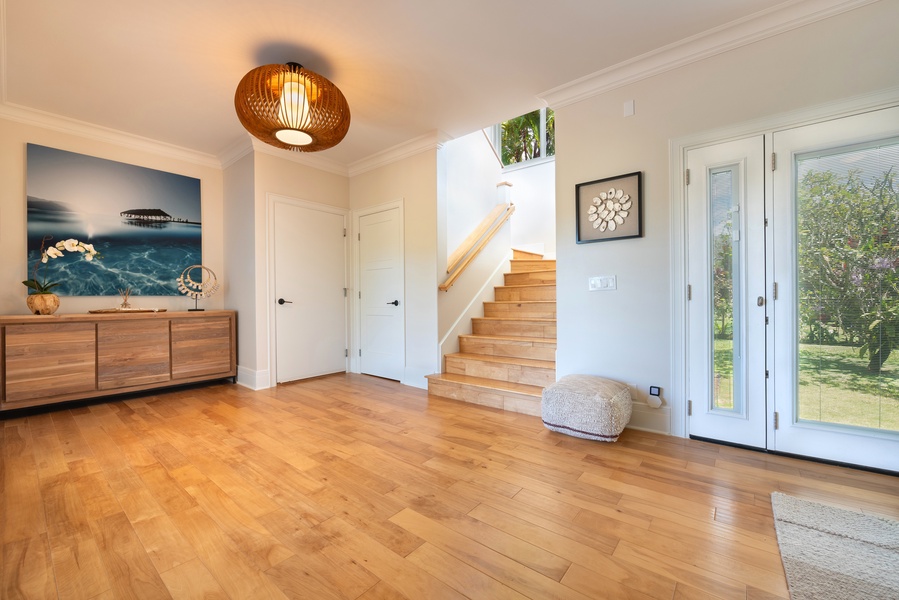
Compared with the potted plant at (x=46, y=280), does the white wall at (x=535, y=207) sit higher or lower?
higher

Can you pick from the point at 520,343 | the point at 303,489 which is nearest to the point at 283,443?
the point at 303,489

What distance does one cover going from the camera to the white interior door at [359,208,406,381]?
4.29 m

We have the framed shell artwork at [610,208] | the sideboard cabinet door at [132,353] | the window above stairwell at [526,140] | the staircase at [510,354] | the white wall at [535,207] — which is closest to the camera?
the framed shell artwork at [610,208]

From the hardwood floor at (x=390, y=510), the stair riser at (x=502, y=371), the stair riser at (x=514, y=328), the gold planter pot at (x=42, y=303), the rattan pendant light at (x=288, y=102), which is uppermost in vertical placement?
the rattan pendant light at (x=288, y=102)

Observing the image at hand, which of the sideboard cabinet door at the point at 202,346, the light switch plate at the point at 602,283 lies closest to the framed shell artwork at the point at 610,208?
the light switch plate at the point at 602,283

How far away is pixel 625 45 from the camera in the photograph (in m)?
2.52

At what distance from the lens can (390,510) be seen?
170cm

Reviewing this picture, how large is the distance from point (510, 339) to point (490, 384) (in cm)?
64

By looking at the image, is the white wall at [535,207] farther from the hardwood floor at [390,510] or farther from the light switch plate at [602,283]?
the hardwood floor at [390,510]

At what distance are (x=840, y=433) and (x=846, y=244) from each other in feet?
3.57

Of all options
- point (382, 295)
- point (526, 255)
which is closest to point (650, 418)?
point (382, 295)

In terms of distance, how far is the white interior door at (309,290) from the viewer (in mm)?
4184

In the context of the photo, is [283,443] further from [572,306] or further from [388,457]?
[572,306]

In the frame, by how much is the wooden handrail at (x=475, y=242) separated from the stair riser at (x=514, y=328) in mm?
661
